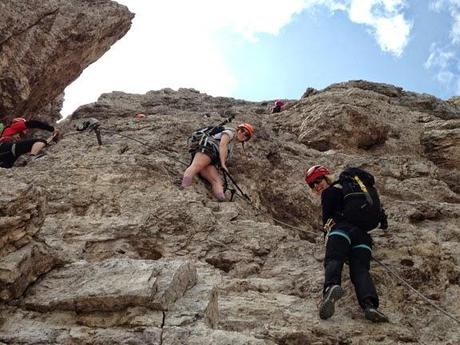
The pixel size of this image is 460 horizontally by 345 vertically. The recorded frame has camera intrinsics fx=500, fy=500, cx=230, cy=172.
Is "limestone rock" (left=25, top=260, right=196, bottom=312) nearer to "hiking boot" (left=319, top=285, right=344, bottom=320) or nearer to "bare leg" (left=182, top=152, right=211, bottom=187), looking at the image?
"hiking boot" (left=319, top=285, right=344, bottom=320)

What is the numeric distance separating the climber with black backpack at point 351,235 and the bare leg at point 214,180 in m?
2.77

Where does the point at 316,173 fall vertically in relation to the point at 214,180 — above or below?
above

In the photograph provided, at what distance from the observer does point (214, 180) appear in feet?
37.6

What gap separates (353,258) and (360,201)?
3.19ft

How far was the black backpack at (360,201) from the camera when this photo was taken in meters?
7.59

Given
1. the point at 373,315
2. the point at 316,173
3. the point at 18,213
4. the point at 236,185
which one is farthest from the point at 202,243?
the point at 18,213

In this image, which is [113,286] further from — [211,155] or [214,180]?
[211,155]

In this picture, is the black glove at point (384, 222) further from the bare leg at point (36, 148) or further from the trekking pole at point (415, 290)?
the bare leg at point (36, 148)

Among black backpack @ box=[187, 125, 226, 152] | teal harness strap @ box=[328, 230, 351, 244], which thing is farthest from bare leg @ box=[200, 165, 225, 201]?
teal harness strap @ box=[328, 230, 351, 244]

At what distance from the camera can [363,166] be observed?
13.8 metres

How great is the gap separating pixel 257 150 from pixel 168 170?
3255mm

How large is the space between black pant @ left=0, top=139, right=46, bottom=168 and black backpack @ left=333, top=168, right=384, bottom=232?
8.12 m

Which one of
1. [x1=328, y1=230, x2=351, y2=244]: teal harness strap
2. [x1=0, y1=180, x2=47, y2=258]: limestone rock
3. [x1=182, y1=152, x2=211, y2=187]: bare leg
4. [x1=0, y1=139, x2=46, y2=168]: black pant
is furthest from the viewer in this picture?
[x1=0, y1=139, x2=46, y2=168]: black pant

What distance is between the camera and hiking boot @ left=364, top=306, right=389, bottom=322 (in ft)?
21.5
